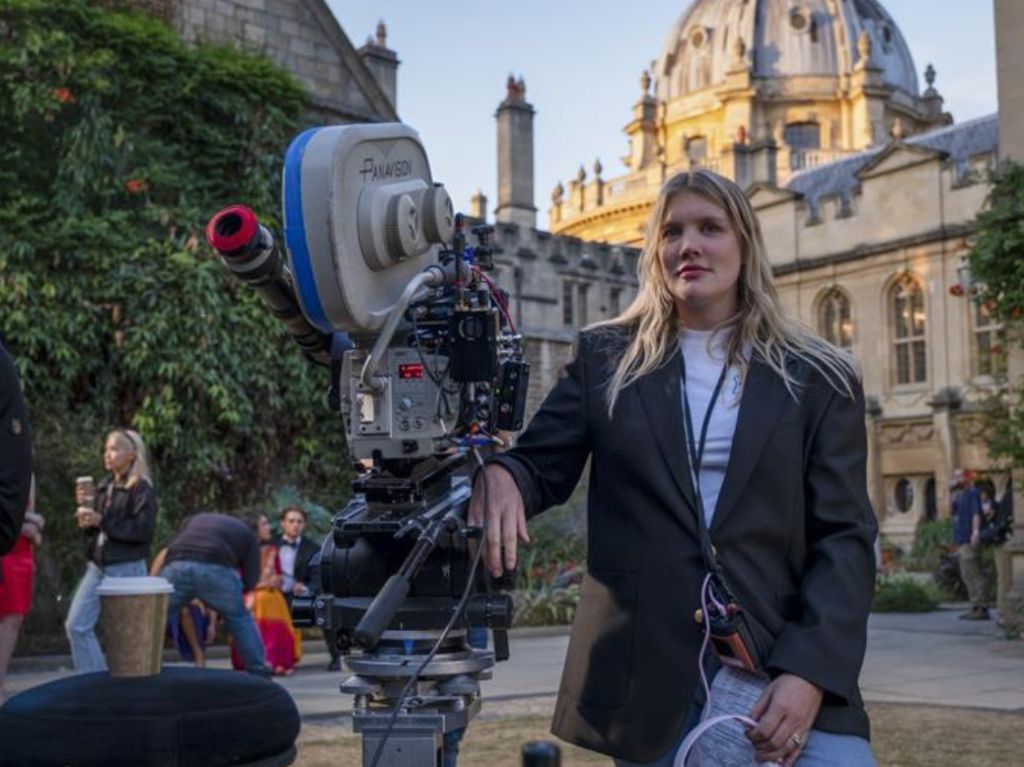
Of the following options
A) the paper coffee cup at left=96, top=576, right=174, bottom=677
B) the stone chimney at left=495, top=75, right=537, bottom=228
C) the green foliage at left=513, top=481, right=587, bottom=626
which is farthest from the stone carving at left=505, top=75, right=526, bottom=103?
the paper coffee cup at left=96, top=576, right=174, bottom=677

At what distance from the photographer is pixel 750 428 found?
2.44m

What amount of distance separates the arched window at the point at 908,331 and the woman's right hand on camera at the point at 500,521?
31.7 m

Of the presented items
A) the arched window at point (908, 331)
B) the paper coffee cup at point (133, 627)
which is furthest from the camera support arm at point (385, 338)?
the arched window at point (908, 331)

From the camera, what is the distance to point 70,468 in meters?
12.1

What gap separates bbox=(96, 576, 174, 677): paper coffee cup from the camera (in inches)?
124

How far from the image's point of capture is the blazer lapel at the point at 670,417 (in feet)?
7.95

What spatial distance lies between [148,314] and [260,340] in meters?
1.34

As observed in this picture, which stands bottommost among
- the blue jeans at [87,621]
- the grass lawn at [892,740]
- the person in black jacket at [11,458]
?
the grass lawn at [892,740]

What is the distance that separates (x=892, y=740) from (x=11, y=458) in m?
4.94

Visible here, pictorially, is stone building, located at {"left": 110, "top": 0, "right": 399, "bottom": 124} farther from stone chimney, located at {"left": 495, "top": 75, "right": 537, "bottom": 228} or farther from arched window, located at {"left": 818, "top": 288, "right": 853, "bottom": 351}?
arched window, located at {"left": 818, "top": 288, "right": 853, "bottom": 351}

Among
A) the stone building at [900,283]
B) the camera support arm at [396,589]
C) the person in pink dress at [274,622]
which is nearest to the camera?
the camera support arm at [396,589]

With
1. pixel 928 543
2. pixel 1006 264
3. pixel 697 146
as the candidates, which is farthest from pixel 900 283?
pixel 697 146

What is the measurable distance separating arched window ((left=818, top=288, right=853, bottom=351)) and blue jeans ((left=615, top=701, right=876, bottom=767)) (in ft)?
108

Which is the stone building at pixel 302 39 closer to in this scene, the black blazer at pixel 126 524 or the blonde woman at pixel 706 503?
the black blazer at pixel 126 524
